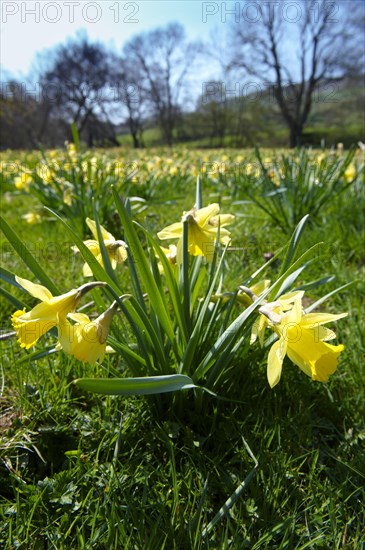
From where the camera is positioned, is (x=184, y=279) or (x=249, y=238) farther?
(x=249, y=238)

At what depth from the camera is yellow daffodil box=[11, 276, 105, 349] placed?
2.34 ft

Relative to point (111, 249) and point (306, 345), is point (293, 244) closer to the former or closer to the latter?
point (306, 345)

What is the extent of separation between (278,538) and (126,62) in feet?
90.8

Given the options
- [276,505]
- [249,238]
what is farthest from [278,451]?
[249,238]

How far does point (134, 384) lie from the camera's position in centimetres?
68

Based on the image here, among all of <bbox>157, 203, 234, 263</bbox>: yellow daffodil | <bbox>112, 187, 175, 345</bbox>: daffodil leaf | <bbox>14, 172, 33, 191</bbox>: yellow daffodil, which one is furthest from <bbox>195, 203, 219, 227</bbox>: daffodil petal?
<bbox>14, 172, 33, 191</bbox>: yellow daffodil

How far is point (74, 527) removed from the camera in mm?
750

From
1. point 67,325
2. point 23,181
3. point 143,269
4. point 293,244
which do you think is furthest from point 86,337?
point 23,181

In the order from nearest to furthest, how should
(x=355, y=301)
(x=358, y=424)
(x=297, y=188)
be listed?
(x=358, y=424) < (x=355, y=301) < (x=297, y=188)

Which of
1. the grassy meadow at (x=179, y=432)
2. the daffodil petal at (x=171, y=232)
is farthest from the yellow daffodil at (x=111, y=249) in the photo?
the daffodil petal at (x=171, y=232)

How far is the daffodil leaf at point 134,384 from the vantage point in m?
0.61

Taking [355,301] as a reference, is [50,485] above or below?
below

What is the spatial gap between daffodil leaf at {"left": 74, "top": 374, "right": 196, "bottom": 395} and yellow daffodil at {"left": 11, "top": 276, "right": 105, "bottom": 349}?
0.18 meters

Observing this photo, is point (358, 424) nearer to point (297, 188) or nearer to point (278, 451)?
point (278, 451)
